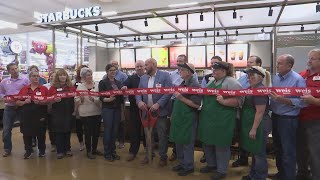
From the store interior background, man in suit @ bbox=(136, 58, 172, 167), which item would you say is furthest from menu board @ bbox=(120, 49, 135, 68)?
man in suit @ bbox=(136, 58, 172, 167)

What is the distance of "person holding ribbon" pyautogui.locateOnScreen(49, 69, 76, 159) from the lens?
14.8ft

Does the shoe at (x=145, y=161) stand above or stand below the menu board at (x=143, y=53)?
below

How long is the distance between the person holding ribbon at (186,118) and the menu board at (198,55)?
3589 mm

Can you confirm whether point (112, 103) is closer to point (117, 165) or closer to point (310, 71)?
point (117, 165)

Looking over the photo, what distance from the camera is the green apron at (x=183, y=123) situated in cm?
367

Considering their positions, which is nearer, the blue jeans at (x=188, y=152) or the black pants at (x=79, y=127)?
the blue jeans at (x=188, y=152)

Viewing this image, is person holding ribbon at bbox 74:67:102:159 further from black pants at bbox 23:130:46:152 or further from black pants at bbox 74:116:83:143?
black pants at bbox 23:130:46:152

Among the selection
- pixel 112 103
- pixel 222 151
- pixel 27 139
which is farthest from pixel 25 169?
→ pixel 222 151

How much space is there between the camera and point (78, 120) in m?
5.05

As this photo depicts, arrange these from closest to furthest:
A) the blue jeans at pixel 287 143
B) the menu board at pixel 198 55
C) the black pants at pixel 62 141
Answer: the blue jeans at pixel 287 143, the black pants at pixel 62 141, the menu board at pixel 198 55

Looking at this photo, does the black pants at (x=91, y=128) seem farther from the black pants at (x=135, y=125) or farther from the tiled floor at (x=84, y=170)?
the black pants at (x=135, y=125)

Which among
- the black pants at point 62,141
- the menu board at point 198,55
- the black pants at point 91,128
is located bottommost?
the black pants at point 62,141

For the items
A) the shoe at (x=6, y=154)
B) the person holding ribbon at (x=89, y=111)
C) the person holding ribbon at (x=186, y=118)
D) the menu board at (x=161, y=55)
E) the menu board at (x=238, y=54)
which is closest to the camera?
the person holding ribbon at (x=186, y=118)

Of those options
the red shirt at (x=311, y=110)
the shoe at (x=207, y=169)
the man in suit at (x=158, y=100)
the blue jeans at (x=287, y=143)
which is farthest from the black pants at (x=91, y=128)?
the red shirt at (x=311, y=110)
